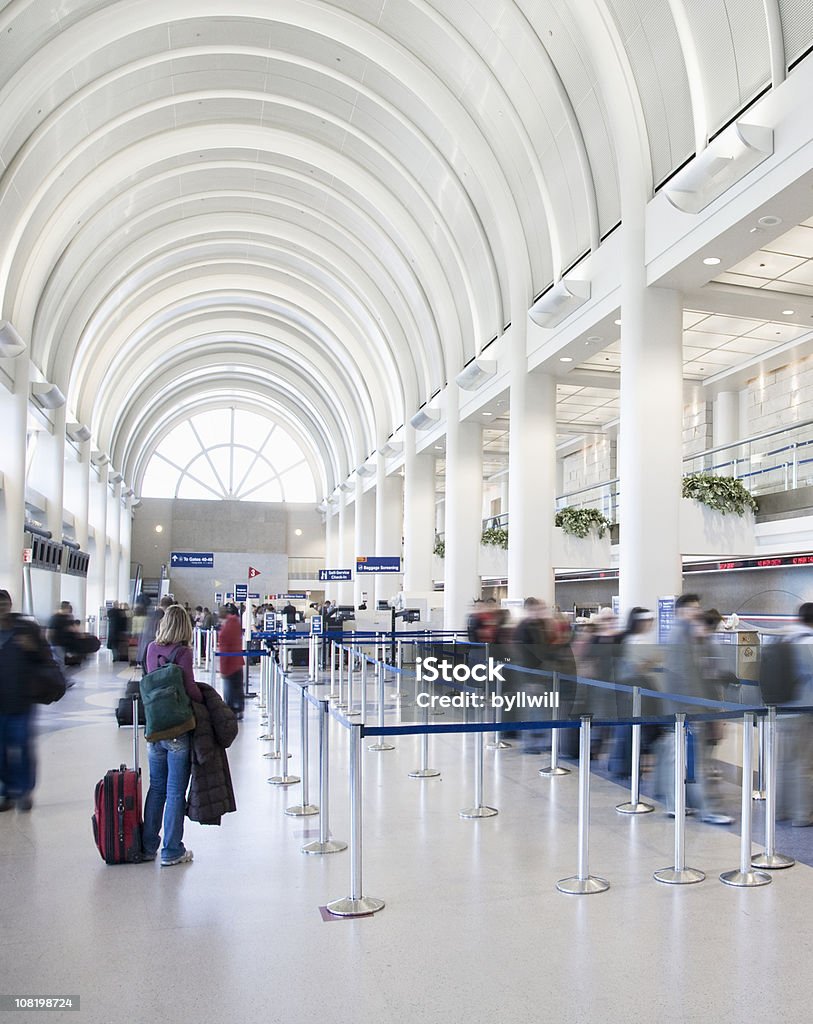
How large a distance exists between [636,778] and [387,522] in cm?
2459

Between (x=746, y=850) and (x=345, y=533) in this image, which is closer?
(x=746, y=850)

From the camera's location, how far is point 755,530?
595 inches

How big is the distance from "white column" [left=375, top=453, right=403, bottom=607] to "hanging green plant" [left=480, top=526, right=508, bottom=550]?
7738 millimetres

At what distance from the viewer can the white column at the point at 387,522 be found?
30859 mm

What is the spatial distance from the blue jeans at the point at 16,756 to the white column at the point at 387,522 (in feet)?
75.2

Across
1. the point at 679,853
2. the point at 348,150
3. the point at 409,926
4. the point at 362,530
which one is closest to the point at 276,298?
the point at 362,530

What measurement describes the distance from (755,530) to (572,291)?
5.20 meters

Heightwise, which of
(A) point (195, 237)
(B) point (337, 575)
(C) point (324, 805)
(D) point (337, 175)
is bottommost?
(C) point (324, 805)

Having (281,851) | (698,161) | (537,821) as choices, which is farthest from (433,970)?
(698,161)

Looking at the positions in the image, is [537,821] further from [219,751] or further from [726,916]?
[219,751]

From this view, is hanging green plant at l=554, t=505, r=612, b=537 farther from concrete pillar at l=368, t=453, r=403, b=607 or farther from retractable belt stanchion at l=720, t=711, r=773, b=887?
retractable belt stanchion at l=720, t=711, r=773, b=887

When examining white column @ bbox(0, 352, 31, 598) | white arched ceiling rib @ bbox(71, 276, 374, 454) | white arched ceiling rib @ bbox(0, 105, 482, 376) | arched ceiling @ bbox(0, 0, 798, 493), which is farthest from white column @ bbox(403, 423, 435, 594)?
white column @ bbox(0, 352, 31, 598)

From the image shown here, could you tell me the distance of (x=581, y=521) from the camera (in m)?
18.5

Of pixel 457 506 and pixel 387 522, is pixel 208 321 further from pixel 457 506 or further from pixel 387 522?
pixel 457 506
